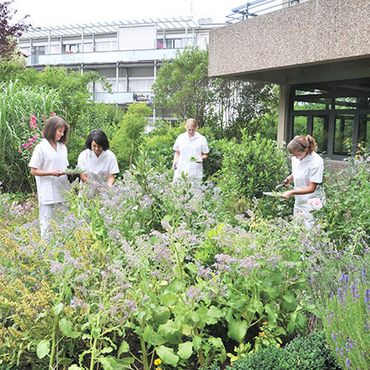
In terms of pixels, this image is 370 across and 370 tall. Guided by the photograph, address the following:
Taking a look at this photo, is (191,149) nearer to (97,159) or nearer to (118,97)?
(97,159)

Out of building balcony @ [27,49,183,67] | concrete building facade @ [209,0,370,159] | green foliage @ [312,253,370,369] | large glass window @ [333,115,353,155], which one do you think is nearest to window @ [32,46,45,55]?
building balcony @ [27,49,183,67]

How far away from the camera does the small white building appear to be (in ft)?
147

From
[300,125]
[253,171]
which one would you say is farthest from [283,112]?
[253,171]

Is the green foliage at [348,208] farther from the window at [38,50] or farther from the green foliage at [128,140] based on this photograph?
the window at [38,50]

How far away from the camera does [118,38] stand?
158 ft

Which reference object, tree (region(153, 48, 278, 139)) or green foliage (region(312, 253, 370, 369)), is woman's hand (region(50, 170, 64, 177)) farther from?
tree (region(153, 48, 278, 139))

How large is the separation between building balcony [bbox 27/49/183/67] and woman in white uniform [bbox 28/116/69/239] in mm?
38518

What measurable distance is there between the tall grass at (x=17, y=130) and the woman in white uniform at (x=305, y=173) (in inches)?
205

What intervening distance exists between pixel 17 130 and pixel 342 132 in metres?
7.59

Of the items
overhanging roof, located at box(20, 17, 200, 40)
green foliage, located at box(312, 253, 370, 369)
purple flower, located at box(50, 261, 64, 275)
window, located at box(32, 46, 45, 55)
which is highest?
overhanging roof, located at box(20, 17, 200, 40)

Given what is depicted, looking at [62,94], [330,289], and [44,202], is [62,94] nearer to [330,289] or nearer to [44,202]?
[44,202]

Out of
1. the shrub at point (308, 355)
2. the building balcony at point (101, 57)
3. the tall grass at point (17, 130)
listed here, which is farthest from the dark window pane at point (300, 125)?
the building balcony at point (101, 57)

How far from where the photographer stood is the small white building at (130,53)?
147 feet

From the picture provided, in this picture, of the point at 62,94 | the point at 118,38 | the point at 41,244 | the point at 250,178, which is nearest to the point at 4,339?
the point at 41,244
